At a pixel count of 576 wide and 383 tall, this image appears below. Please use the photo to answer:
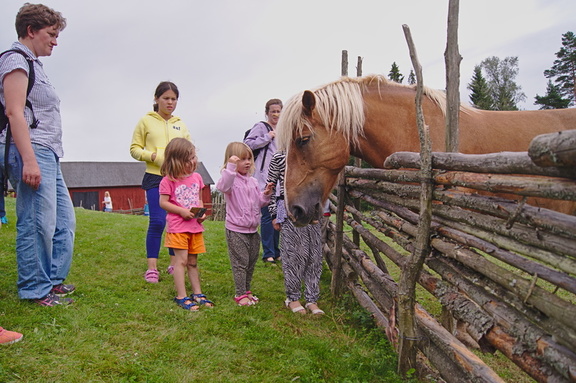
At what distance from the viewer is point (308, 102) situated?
3256mm

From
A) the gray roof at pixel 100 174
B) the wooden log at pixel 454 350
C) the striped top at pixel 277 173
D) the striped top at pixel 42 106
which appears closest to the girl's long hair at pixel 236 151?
the striped top at pixel 277 173

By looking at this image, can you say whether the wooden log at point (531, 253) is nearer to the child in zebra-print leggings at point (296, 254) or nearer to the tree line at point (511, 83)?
the child in zebra-print leggings at point (296, 254)

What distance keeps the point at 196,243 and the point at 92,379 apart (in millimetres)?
1718

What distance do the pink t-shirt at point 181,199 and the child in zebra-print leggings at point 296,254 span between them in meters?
0.77

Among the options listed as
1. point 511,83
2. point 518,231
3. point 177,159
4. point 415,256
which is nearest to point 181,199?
point 177,159

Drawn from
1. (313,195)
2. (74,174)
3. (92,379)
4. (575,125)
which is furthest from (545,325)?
(74,174)

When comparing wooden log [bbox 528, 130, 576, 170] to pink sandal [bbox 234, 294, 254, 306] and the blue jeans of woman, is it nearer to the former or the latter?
pink sandal [bbox 234, 294, 254, 306]

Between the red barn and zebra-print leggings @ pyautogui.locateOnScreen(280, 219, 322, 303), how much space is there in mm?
28683

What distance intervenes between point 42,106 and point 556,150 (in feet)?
11.3

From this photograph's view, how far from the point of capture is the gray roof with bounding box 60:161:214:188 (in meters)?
33.2

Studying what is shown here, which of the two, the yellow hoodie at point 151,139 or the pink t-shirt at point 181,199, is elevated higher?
the yellow hoodie at point 151,139

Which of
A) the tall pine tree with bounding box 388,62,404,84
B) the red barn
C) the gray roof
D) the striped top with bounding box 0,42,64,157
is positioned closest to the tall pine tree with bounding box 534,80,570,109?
the tall pine tree with bounding box 388,62,404,84

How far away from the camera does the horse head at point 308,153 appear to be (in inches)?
128

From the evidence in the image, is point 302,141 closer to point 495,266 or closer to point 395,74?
point 495,266
